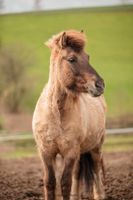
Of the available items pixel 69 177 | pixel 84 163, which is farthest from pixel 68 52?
pixel 84 163

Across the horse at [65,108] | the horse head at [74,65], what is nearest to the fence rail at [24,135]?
the horse at [65,108]

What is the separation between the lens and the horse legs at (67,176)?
337 centimetres

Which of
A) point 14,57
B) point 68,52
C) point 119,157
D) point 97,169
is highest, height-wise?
point 68,52

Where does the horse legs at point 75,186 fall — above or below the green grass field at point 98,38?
below

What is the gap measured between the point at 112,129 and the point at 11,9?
1487 millimetres

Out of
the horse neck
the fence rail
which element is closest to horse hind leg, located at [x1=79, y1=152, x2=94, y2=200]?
the horse neck

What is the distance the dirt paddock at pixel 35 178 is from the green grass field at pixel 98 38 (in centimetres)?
66

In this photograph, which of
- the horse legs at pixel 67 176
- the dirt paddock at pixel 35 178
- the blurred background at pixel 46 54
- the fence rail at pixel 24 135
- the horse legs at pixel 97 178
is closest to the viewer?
the horse legs at pixel 67 176

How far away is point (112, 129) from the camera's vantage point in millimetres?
6020

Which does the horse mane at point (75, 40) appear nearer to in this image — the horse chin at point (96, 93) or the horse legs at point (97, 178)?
the horse chin at point (96, 93)

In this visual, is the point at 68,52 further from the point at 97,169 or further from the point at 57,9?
the point at 57,9

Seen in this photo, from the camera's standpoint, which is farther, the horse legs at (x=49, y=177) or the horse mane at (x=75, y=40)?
the horse legs at (x=49, y=177)

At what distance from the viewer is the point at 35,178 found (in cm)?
477

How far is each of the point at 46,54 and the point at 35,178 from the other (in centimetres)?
155
